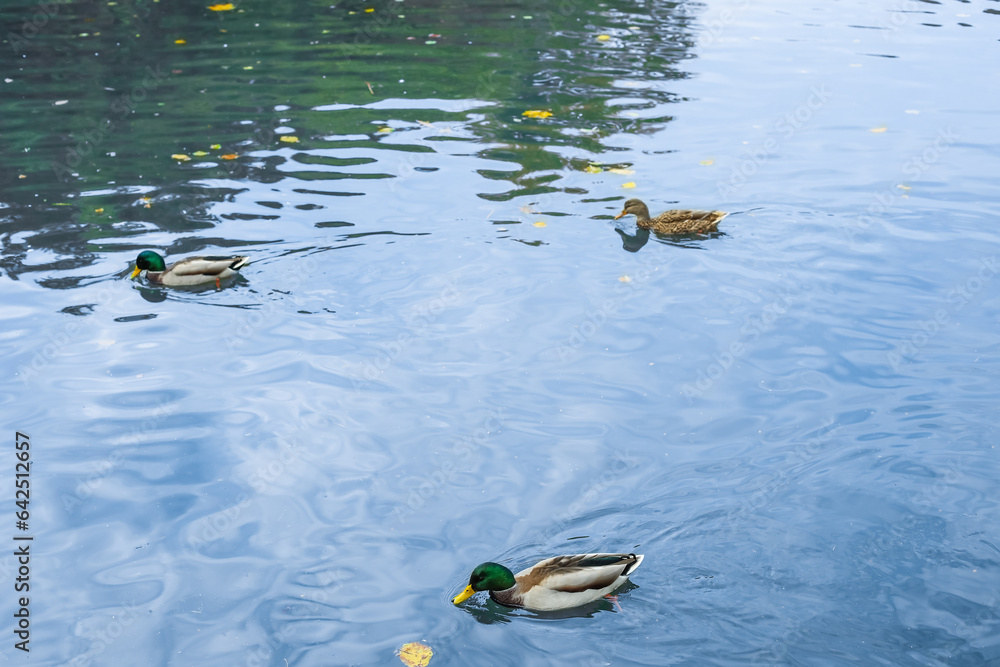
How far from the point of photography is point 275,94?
1281 cm

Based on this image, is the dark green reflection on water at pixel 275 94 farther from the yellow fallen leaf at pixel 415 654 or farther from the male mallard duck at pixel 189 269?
the yellow fallen leaf at pixel 415 654

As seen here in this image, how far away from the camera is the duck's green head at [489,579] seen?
4793 mm

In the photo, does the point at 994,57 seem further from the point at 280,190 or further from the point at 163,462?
the point at 163,462

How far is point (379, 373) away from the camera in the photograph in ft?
22.7

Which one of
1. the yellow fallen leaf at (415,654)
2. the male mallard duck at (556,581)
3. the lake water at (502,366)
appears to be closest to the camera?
the yellow fallen leaf at (415,654)

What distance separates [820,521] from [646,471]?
43.2 inches

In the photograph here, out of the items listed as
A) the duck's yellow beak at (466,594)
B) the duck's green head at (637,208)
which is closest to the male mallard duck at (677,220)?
the duck's green head at (637,208)

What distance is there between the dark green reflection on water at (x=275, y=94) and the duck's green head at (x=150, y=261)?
901mm

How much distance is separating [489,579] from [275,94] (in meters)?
9.85

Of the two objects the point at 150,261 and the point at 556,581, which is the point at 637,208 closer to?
the point at 150,261

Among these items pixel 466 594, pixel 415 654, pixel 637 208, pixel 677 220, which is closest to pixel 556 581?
pixel 466 594

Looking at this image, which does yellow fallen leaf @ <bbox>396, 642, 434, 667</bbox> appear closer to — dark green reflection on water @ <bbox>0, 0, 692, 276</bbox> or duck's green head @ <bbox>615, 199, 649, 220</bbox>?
duck's green head @ <bbox>615, 199, 649, 220</bbox>

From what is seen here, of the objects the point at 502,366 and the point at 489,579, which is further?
the point at 502,366

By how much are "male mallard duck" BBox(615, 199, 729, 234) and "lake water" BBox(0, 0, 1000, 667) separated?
0.29 metres
